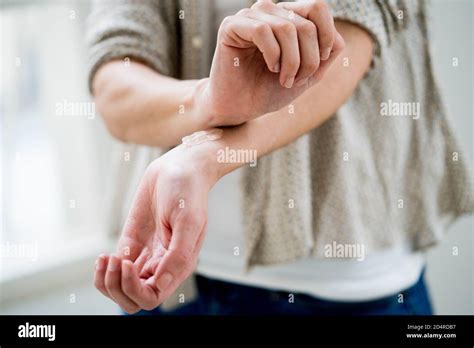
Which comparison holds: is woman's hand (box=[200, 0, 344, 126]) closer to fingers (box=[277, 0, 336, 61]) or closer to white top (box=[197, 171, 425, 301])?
fingers (box=[277, 0, 336, 61])

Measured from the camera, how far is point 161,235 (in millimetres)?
382

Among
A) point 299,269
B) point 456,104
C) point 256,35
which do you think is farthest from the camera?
point 456,104

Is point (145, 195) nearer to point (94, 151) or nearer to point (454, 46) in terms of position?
point (454, 46)

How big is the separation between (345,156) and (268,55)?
0.22m

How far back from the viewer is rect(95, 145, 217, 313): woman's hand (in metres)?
0.36

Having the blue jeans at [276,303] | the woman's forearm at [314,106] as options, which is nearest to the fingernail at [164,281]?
the woman's forearm at [314,106]

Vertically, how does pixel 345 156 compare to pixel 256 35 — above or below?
below

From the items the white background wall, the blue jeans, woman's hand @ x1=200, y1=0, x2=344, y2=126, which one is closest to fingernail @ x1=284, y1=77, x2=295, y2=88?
woman's hand @ x1=200, y1=0, x2=344, y2=126

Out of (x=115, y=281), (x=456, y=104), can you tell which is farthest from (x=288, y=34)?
(x=456, y=104)

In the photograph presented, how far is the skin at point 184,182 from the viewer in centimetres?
36

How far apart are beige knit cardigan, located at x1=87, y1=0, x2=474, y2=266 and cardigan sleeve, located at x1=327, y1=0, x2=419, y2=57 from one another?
15mm

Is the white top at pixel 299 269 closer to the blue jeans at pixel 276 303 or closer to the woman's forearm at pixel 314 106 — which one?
the blue jeans at pixel 276 303

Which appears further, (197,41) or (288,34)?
(197,41)

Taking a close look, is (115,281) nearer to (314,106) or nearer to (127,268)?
(127,268)
